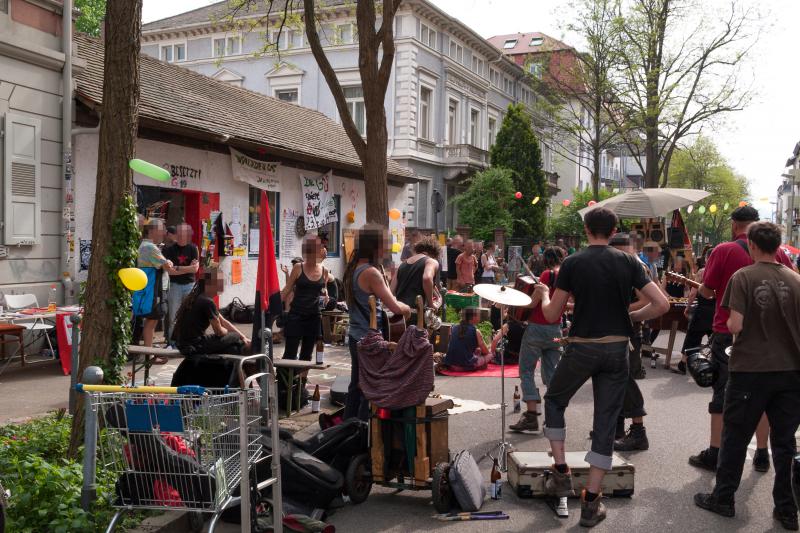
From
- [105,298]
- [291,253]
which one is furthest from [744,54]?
[105,298]

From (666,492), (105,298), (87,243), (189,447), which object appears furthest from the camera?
(87,243)

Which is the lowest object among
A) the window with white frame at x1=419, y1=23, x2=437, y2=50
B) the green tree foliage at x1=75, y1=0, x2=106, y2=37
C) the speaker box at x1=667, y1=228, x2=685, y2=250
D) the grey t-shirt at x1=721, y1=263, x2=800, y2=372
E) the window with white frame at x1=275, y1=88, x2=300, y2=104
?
the grey t-shirt at x1=721, y1=263, x2=800, y2=372

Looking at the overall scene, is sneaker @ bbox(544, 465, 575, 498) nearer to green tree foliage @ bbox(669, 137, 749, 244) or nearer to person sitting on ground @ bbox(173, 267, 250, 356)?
person sitting on ground @ bbox(173, 267, 250, 356)

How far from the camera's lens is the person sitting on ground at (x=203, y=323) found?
21.1 ft

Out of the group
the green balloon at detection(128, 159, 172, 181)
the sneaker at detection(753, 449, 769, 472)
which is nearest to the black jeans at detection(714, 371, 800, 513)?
the sneaker at detection(753, 449, 769, 472)

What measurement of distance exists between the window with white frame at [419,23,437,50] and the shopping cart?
31.3m

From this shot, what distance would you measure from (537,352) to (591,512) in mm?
2431

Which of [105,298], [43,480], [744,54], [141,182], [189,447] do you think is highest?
[744,54]

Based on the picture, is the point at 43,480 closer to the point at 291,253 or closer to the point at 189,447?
the point at 189,447

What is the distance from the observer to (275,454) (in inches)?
164

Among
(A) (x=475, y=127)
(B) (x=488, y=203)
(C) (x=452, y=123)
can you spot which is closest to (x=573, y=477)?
(B) (x=488, y=203)

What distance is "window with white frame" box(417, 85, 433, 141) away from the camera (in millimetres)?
34000

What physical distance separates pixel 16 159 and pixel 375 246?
6.39m

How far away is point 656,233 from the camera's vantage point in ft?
50.8
